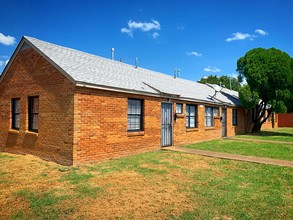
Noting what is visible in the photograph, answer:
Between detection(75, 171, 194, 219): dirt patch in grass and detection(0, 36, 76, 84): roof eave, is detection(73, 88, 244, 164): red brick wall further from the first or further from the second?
detection(75, 171, 194, 219): dirt patch in grass

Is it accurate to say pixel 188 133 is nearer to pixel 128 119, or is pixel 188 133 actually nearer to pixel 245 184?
pixel 128 119

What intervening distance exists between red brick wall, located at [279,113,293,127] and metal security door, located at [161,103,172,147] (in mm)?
31557

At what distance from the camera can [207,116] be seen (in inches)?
683

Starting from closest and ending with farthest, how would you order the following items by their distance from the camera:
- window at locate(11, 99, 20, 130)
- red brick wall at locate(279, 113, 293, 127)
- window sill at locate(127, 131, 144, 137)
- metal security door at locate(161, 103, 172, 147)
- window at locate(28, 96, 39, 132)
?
window at locate(28, 96, 39, 132)
window sill at locate(127, 131, 144, 137)
window at locate(11, 99, 20, 130)
metal security door at locate(161, 103, 172, 147)
red brick wall at locate(279, 113, 293, 127)

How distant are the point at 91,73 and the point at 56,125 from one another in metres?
2.62

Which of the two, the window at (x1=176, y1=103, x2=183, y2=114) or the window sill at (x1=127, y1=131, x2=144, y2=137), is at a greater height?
the window at (x1=176, y1=103, x2=183, y2=114)

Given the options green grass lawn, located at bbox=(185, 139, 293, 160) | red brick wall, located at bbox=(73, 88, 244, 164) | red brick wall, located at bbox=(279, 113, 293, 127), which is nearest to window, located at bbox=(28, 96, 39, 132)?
red brick wall, located at bbox=(73, 88, 244, 164)

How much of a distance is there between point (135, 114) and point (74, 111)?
11.2ft

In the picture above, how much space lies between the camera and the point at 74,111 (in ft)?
27.0

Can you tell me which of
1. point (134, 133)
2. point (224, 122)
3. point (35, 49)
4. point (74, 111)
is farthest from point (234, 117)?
point (35, 49)

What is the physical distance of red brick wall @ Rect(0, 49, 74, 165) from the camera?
857cm

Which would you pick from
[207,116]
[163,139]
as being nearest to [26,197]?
[163,139]

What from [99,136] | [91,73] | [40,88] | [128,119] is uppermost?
[91,73]

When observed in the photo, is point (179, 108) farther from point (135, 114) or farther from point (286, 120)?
point (286, 120)
